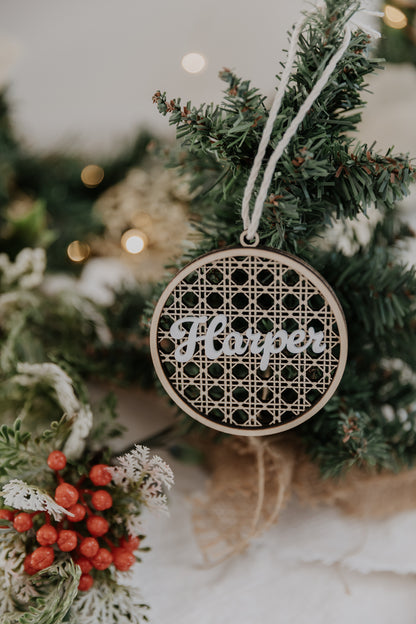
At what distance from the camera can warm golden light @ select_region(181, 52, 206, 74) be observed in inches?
36.9

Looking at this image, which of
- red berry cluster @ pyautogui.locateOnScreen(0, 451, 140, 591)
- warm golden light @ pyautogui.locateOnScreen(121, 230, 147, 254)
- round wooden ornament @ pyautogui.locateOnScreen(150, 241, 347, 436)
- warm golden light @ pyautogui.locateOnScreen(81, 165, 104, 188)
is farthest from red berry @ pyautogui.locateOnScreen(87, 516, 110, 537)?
warm golden light @ pyautogui.locateOnScreen(81, 165, 104, 188)

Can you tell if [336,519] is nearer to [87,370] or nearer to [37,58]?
[87,370]

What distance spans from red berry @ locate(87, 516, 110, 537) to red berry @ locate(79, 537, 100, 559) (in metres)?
0.01

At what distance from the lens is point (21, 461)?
1.48 ft

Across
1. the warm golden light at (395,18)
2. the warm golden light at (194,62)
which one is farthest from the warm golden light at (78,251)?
the warm golden light at (395,18)

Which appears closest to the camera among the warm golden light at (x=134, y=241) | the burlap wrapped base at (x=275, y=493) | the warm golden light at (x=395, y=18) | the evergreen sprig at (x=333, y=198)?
the evergreen sprig at (x=333, y=198)

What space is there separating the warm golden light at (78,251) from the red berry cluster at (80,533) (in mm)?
532

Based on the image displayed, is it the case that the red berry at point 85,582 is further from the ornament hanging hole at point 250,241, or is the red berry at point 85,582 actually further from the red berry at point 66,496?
the ornament hanging hole at point 250,241

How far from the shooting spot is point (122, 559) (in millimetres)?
437

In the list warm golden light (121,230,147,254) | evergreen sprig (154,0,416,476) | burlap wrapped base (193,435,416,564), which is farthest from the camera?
warm golden light (121,230,147,254)

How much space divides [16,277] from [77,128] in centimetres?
50

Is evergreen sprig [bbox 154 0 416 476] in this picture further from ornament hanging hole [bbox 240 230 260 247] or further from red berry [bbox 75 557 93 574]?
red berry [bbox 75 557 93 574]

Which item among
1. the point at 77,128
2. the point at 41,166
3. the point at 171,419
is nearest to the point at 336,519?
the point at 171,419

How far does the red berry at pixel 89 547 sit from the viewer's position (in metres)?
0.42
